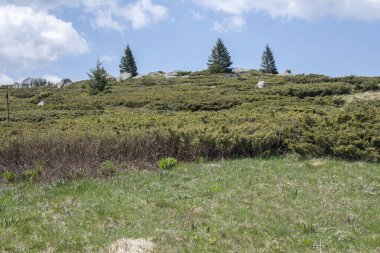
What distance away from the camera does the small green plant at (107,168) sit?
1094cm

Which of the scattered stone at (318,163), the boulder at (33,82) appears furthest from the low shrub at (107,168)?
the boulder at (33,82)

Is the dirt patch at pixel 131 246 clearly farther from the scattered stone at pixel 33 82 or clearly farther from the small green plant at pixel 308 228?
the scattered stone at pixel 33 82

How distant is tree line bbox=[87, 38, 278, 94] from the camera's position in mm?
51688

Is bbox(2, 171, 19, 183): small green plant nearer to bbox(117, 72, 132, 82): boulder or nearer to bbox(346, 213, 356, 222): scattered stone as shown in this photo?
bbox(346, 213, 356, 222): scattered stone

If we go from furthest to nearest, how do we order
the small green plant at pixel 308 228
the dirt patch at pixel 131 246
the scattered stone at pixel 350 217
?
the scattered stone at pixel 350 217, the small green plant at pixel 308 228, the dirt patch at pixel 131 246

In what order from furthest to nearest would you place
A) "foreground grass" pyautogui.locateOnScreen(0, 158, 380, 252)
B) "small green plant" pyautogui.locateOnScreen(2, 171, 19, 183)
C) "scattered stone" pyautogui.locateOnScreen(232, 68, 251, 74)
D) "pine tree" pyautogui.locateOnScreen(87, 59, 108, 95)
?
"scattered stone" pyautogui.locateOnScreen(232, 68, 251, 74) → "pine tree" pyautogui.locateOnScreen(87, 59, 108, 95) → "small green plant" pyautogui.locateOnScreen(2, 171, 19, 183) → "foreground grass" pyautogui.locateOnScreen(0, 158, 380, 252)

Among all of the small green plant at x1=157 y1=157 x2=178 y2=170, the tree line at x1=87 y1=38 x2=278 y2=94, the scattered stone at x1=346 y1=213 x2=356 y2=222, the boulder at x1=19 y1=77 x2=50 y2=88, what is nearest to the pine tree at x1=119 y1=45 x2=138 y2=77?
the tree line at x1=87 y1=38 x2=278 y2=94

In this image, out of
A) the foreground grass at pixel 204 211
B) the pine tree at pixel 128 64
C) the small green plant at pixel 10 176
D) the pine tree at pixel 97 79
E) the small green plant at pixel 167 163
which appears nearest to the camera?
the foreground grass at pixel 204 211

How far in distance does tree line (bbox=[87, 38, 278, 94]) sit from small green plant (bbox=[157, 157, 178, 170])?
39.1m

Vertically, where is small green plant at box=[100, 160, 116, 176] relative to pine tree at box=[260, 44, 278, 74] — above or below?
below

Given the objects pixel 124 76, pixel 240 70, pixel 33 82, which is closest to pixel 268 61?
pixel 240 70

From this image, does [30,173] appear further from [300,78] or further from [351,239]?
[300,78]

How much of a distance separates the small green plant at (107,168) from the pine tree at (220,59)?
61.0 metres

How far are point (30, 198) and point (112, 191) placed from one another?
1615 millimetres
